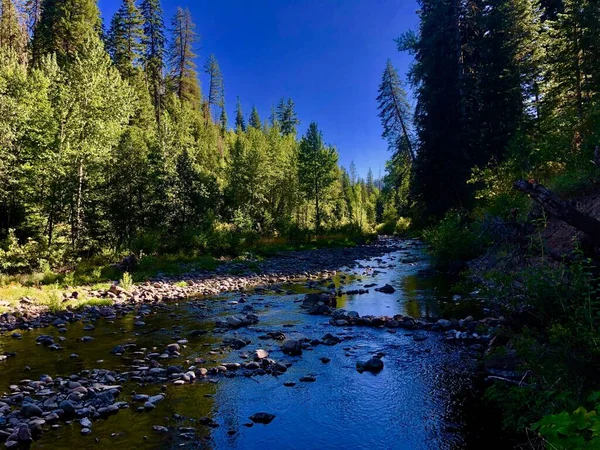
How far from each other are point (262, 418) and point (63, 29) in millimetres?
48756

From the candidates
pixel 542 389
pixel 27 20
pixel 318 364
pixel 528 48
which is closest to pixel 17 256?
pixel 318 364

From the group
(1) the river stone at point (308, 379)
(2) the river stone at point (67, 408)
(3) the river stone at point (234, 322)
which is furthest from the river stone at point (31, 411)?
(3) the river stone at point (234, 322)

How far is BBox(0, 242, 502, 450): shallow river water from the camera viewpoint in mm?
5859

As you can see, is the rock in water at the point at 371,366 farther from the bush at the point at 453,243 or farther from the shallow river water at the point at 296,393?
the bush at the point at 453,243

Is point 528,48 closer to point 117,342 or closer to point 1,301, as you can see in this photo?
point 117,342

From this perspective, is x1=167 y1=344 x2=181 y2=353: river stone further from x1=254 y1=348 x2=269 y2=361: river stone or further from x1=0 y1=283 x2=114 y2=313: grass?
x1=0 y1=283 x2=114 y2=313: grass

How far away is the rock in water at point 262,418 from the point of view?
6495 millimetres

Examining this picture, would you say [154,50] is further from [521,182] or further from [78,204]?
[521,182]

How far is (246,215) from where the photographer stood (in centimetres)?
3906

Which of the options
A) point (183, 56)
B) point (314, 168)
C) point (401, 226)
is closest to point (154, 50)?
point (183, 56)

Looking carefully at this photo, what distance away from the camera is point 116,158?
27.2 metres

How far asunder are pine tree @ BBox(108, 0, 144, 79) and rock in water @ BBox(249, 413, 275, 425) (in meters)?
50.8

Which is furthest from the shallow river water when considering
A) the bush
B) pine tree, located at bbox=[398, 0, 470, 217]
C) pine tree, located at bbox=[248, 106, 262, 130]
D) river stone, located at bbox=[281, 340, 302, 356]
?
pine tree, located at bbox=[248, 106, 262, 130]

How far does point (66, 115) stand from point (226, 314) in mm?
17138
